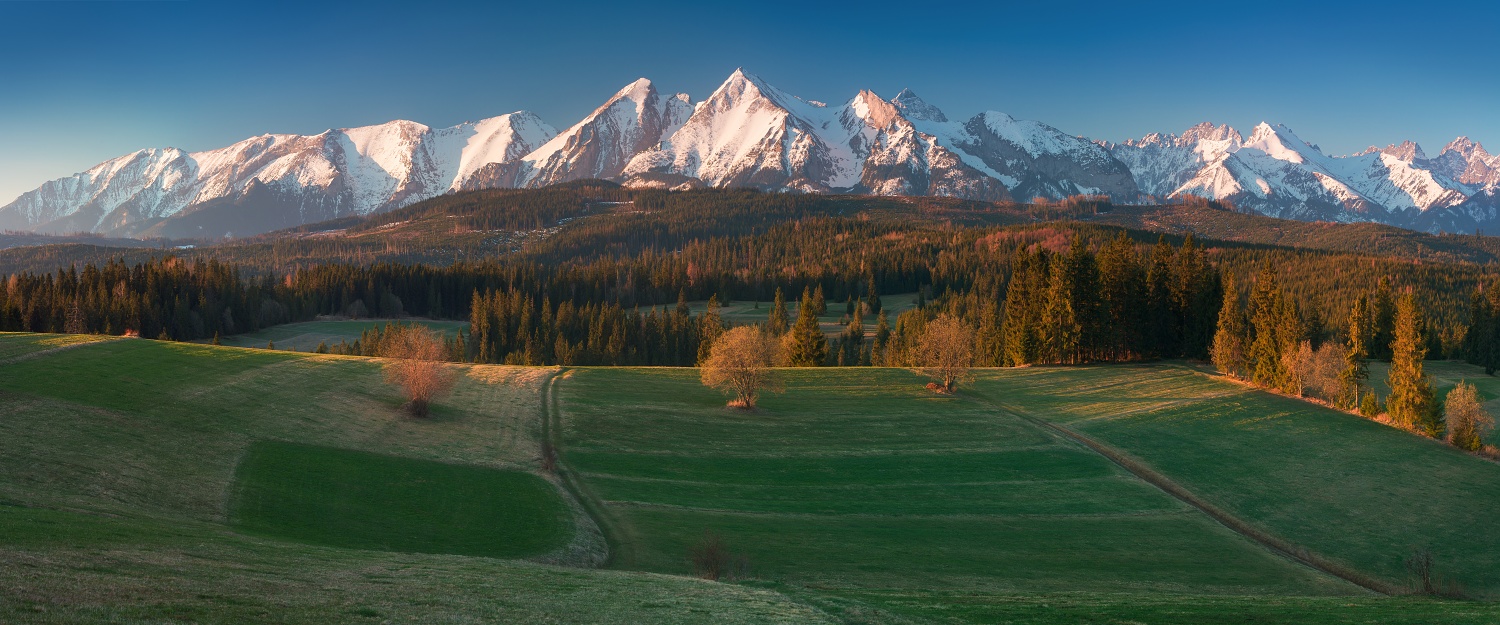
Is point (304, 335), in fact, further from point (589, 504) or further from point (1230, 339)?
point (1230, 339)

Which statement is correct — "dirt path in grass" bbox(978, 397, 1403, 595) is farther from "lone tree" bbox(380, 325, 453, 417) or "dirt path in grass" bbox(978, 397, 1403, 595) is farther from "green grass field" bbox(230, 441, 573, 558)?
"lone tree" bbox(380, 325, 453, 417)

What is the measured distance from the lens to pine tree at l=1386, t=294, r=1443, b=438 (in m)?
72.6

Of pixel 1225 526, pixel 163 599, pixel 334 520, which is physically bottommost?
pixel 1225 526

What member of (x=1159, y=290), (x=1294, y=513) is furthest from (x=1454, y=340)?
(x=1294, y=513)

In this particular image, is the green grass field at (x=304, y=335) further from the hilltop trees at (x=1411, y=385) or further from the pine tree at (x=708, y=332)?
the hilltop trees at (x=1411, y=385)

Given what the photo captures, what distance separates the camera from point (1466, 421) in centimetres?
6838

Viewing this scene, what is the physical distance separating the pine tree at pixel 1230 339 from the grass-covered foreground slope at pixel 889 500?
38974 mm

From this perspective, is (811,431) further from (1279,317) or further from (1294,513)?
(1279,317)

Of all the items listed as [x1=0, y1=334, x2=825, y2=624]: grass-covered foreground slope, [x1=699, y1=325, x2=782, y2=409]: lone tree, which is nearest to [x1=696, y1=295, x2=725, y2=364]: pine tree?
[x1=699, y1=325, x2=782, y2=409]: lone tree

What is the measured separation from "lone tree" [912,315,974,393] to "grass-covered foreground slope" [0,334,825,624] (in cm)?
4143

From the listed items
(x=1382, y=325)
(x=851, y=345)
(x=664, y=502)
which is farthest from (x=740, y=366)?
(x=1382, y=325)

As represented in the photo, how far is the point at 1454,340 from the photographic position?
147750 millimetres

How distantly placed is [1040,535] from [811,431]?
24.8 meters

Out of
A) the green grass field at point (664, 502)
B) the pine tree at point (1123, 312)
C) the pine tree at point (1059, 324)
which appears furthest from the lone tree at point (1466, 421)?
the pine tree at point (1123, 312)
